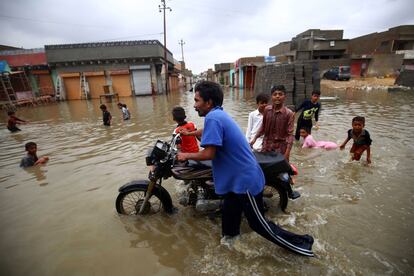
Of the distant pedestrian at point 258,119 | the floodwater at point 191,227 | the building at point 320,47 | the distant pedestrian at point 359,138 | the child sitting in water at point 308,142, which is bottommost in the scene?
the floodwater at point 191,227

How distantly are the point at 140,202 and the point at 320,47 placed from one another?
134 ft

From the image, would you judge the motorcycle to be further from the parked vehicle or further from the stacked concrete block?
the parked vehicle

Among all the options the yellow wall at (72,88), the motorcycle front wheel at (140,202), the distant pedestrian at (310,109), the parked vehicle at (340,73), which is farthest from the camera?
the parked vehicle at (340,73)

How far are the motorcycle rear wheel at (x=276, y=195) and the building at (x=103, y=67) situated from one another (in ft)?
90.2


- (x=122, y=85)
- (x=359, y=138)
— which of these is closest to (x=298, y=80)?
(x=359, y=138)

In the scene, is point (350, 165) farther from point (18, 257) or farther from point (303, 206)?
point (18, 257)

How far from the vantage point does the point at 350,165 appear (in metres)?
5.03

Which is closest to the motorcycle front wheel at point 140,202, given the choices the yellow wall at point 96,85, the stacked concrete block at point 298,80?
the stacked concrete block at point 298,80

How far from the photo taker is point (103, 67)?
28.1 metres

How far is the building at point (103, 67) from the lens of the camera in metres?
27.3

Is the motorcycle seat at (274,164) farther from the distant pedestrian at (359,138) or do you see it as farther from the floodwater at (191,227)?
the distant pedestrian at (359,138)

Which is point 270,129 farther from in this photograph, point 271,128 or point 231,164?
point 231,164

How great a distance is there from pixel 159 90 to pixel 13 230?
28.6 metres

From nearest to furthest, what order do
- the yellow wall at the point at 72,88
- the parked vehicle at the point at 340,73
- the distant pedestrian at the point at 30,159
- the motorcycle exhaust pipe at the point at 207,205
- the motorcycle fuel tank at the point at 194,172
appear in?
the motorcycle fuel tank at the point at 194,172
the motorcycle exhaust pipe at the point at 207,205
the distant pedestrian at the point at 30,159
the yellow wall at the point at 72,88
the parked vehicle at the point at 340,73
